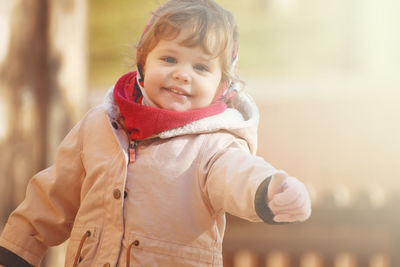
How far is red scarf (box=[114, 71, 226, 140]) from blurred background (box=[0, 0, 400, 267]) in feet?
4.88

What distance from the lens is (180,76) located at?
4.04ft

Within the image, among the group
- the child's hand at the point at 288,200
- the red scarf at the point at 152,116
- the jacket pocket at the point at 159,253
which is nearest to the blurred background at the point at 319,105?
the red scarf at the point at 152,116

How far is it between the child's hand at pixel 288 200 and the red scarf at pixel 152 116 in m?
0.31

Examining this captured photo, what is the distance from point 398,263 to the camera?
2.87 m

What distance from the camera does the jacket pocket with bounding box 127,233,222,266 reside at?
1.18 m

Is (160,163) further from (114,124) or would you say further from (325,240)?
(325,240)

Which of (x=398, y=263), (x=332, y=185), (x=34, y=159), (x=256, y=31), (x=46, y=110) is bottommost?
(x=398, y=263)

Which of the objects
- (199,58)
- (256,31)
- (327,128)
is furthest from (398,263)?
(199,58)

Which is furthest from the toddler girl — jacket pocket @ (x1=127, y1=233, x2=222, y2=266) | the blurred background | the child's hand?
the blurred background

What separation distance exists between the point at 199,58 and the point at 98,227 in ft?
1.37

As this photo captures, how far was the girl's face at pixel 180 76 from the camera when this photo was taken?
4.08 feet

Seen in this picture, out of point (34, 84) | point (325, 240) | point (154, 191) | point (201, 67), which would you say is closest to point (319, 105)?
point (325, 240)

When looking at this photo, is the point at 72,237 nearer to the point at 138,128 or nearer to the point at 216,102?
the point at 138,128

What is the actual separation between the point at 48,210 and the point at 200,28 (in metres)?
0.55
